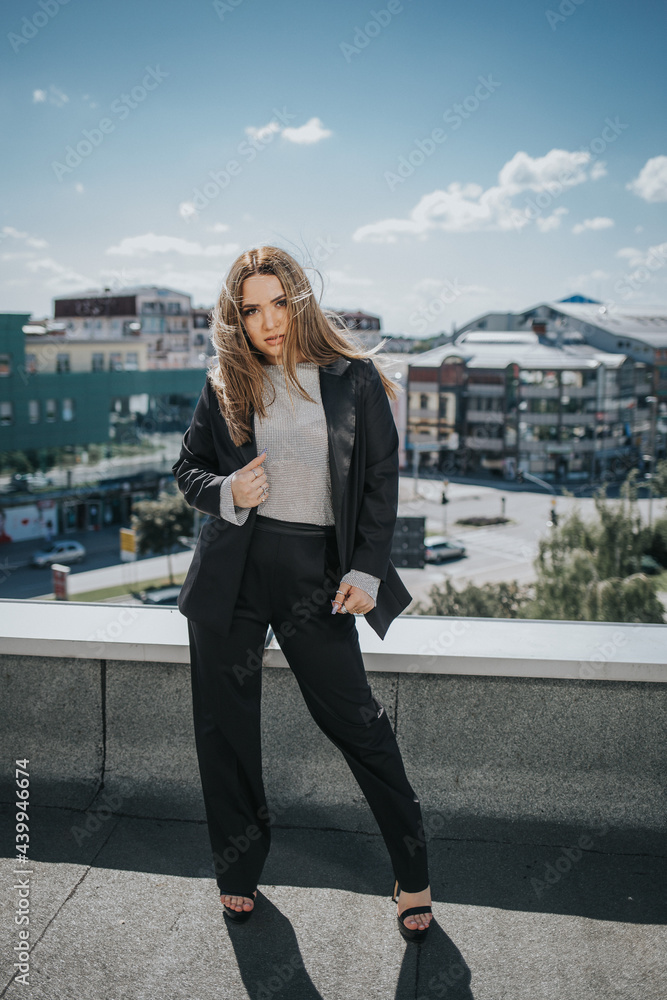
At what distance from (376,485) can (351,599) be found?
207mm

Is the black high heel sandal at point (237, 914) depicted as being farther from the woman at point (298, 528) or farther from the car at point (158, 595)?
the car at point (158, 595)

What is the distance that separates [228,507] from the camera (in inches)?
49.8

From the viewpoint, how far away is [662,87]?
68.2 m

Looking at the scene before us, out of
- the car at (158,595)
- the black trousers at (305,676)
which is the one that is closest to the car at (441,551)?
the car at (158,595)

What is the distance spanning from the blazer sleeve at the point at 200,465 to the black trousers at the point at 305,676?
10cm

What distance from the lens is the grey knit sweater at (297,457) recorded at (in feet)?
4.27

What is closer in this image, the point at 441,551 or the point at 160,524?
the point at 160,524

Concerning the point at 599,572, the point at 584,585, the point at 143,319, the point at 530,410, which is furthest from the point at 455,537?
the point at 143,319

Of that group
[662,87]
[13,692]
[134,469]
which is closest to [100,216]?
[134,469]

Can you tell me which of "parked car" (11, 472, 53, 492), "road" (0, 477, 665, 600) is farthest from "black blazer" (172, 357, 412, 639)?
"parked car" (11, 472, 53, 492)

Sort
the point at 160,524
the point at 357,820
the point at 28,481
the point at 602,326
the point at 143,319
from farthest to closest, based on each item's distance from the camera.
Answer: the point at 602,326 < the point at 143,319 < the point at 28,481 < the point at 160,524 < the point at 357,820

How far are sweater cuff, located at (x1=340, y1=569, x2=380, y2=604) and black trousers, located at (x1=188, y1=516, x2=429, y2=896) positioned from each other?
58mm

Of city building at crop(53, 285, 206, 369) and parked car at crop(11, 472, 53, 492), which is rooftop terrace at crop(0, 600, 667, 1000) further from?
city building at crop(53, 285, 206, 369)

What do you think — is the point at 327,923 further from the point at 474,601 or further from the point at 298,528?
the point at 474,601
